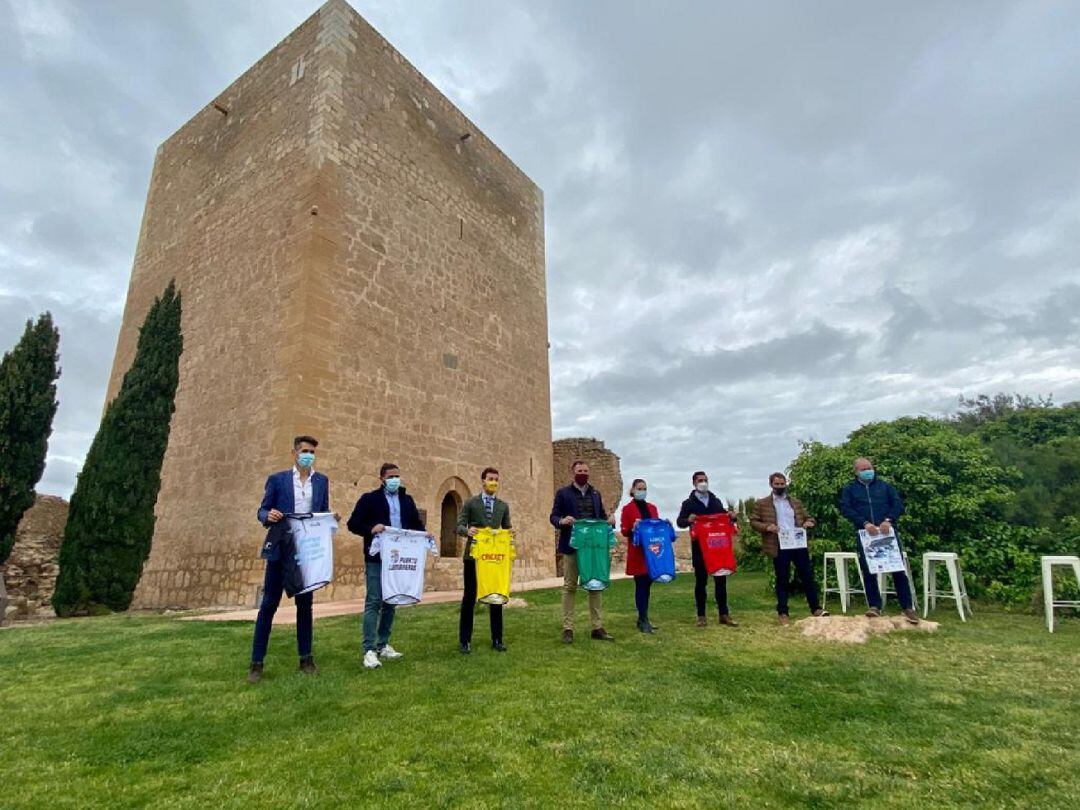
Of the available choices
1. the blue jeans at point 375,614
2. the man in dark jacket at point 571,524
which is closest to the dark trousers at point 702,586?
the man in dark jacket at point 571,524

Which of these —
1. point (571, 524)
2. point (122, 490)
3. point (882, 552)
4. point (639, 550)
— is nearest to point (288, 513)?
point (571, 524)

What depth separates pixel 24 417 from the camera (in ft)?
35.3

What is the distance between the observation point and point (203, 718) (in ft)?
11.1

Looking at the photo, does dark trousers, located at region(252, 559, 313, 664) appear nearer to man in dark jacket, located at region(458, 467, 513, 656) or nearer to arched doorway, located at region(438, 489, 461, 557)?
man in dark jacket, located at region(458, 467, 513, 656)

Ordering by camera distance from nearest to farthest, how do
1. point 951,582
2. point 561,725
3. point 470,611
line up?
point 561,725
point 470,611
point 951,582

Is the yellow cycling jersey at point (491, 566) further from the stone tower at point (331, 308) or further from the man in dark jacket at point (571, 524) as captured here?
the stone tower at point (331, 308)

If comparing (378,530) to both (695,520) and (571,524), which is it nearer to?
(571,524)

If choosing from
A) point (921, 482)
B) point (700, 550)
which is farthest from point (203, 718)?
point (921, 482)

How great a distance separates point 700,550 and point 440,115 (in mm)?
12075

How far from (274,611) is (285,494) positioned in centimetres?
83

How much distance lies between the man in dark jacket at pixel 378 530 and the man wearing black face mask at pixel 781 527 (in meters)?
3.78

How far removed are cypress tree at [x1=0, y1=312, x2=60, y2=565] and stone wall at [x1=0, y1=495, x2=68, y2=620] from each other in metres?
1.56

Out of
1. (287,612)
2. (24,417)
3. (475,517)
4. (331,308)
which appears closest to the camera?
(475,517)

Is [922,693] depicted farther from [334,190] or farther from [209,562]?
[334,190]
